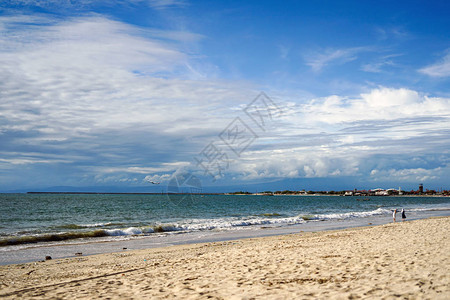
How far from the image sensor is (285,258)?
35.1 ft

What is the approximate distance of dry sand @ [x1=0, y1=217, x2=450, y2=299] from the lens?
22.7 feet

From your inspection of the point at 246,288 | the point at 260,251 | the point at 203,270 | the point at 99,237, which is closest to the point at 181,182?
the point at 99,237

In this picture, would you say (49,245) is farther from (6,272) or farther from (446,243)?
(446,243)

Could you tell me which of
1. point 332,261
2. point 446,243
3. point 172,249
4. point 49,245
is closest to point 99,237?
point 49,245

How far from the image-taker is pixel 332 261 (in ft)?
31.9

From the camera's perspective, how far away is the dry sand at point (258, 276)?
691 centimetres

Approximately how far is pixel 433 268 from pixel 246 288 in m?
4.64

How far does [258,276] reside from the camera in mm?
8477

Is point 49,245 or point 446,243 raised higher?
point 446,243

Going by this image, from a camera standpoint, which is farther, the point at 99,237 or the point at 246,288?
the point at 99,237

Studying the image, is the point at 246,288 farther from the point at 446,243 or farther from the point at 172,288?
the point at 446,243

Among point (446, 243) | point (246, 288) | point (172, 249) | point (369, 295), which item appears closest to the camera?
point (369, 295)

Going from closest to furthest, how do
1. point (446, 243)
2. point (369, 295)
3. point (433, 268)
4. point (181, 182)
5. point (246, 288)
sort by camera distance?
point (369, 295)
point (246, 288)
point (433, 268)
point (446, 243)
point (181, 182)

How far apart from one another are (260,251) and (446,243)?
6.66 m
